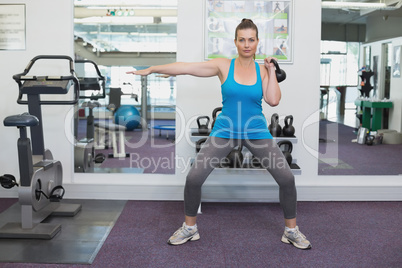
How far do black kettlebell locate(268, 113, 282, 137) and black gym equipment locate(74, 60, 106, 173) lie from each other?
1.65 metres

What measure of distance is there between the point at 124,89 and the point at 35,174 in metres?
1.92

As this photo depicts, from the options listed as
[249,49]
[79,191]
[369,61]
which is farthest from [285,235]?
[369,61]

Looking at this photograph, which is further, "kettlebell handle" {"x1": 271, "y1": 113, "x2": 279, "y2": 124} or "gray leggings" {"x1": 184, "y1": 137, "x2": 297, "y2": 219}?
"kettlebell handle" {"x1": 271, "y1": 113, "x2": 279, "y2": 124}

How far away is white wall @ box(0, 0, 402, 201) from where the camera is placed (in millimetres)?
4070

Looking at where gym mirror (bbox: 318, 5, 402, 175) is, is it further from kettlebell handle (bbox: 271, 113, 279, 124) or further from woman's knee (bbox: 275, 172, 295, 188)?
woman's knee (bbox: 275, 172, 295, 188)

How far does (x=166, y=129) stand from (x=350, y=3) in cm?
447

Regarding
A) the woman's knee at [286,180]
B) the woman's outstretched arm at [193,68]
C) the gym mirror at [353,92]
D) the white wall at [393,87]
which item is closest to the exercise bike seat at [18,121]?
the woman's outstretched arm at [193,68]

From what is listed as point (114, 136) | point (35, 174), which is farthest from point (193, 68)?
point (114, 136)

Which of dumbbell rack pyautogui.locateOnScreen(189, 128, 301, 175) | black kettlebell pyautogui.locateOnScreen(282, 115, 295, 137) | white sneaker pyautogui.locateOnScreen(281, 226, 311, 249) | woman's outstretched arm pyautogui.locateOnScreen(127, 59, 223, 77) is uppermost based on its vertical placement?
woman's outstretched arm pyautogui.locateOnScreen(127, 59, 223, 77)

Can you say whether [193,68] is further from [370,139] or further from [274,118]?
[370,139]

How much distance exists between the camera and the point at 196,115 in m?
4.17

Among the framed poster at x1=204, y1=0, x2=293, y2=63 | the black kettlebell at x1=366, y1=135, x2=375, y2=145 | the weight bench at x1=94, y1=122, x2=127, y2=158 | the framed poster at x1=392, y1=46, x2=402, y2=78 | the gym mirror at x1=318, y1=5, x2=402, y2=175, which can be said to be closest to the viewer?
the framed poster at x1=204, y1=0, x2=293, y2=63

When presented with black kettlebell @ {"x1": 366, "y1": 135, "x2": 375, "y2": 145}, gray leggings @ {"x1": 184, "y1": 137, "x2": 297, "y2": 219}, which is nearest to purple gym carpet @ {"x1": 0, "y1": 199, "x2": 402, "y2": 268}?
gray leggings @ {"x1": 184, "y1": 137, "x2": 297, "y2": 219}

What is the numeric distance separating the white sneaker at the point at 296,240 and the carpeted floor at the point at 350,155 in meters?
1.48
